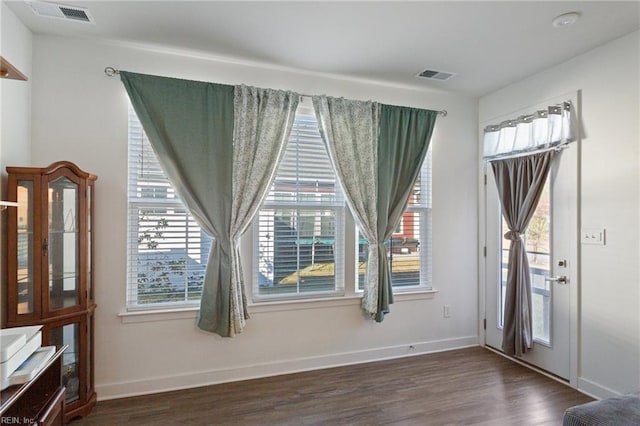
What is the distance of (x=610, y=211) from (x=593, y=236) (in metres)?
0.23

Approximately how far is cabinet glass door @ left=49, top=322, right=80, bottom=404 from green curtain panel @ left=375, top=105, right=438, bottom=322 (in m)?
2.42

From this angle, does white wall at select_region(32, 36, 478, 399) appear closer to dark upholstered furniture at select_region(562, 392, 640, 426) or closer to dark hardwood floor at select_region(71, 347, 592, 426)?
dark hardwood floor at select_region(71, 347, 592, 426)

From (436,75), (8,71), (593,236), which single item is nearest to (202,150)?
(8,71)

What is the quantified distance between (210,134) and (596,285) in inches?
133

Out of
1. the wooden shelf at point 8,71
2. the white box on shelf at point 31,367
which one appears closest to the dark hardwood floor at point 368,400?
the white box on shelf at point 31,367

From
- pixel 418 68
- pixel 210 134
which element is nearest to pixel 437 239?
pixel 418 68

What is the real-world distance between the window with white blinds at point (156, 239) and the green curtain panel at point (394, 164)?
5.57 ft

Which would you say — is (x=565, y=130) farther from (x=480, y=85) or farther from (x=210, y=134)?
(x=210, y=134)

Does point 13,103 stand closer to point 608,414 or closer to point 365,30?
point 365,30

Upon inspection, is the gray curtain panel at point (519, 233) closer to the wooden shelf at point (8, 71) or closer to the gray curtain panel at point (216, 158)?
the gray curtain panel at point (216, 158)

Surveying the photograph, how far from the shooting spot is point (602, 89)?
2721mm

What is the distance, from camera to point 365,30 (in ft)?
8.22

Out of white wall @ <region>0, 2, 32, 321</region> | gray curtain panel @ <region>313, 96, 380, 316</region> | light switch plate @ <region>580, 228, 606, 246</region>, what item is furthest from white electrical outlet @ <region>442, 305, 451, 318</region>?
white wall @ <region>0, 2, 32, 321</region>

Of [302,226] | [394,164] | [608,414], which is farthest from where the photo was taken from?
[394,164]
